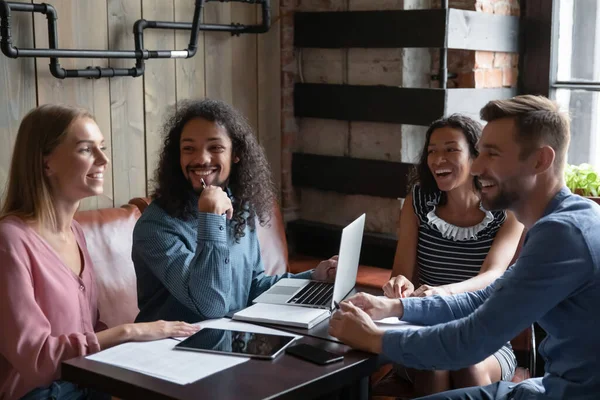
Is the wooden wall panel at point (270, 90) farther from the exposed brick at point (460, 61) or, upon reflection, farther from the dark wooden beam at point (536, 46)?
the dark wooden beam at point (536, 46)

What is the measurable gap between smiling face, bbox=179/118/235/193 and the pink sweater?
477 millimetres

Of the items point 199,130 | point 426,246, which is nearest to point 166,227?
point 199,130

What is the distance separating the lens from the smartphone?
1.74m

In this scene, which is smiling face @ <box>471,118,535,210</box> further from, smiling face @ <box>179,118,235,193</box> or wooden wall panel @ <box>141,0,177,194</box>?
wooden wall panel @ <box>141,0,177,194</box>

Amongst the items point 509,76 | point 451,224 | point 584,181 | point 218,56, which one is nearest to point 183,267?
point 451,224

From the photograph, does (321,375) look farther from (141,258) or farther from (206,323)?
(141,258)

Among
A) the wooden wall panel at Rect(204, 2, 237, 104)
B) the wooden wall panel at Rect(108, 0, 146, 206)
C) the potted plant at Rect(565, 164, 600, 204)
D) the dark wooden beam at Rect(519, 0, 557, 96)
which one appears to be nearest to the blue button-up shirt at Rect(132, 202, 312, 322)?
the wooden wall panel at Rect(108, 0, 146, 206)

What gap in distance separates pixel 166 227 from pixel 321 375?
30.3 inches

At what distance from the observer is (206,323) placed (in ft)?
6.67

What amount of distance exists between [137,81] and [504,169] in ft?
4.93

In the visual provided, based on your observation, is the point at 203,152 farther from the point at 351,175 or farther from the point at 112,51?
the point at 351,175

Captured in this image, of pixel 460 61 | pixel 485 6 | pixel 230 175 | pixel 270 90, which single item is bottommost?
pixel 230 175

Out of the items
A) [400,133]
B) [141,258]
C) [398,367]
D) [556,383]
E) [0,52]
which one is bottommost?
[398,367]

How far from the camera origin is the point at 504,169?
74.4 inches
